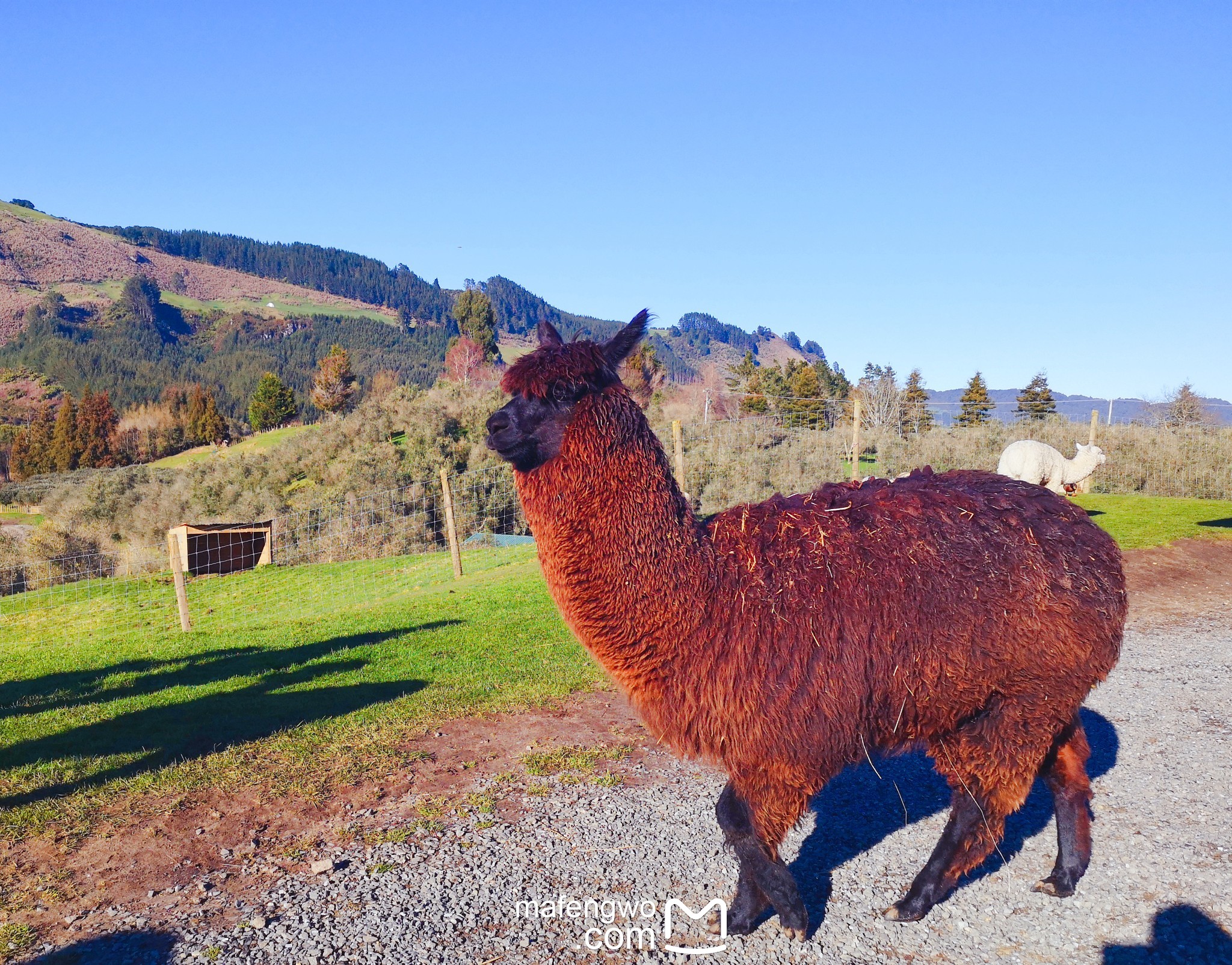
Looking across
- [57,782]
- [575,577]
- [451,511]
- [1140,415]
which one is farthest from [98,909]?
[1140,415]

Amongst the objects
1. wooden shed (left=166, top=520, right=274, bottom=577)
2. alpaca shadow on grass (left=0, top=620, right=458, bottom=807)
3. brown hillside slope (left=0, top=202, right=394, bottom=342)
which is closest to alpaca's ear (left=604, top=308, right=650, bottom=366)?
alpaca shadow on grass (left=0, top=620, right=458, bottom=807)

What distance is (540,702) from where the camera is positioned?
696cm

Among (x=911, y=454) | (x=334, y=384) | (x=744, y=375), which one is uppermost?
(x=334, y=384)

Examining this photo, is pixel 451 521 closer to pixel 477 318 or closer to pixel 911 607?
pixel 911 607

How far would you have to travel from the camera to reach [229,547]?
19500 millimetres

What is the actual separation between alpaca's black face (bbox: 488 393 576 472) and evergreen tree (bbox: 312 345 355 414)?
198ft

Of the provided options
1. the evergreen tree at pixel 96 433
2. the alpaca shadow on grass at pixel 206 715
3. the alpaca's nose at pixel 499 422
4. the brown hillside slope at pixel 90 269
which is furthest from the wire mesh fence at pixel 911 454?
the brown hillside slope at pixel 90 269

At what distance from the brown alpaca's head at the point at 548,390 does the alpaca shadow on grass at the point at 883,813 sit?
2.38 meters

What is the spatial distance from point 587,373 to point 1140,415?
35.7 metres

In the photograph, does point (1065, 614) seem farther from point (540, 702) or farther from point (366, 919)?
point (540, 702)

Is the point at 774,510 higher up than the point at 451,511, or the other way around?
the point at 774,510

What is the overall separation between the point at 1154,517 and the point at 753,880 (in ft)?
58.1

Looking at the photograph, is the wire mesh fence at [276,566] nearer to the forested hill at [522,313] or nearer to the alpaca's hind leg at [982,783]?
the alpaca's hind leg at [982,783]

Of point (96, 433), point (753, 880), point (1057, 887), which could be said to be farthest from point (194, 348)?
point (1057, 887)
